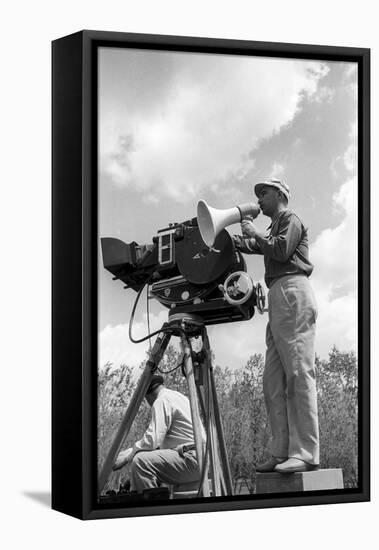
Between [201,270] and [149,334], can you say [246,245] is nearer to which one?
[201,270]

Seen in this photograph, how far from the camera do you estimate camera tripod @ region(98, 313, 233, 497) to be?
1009 cm

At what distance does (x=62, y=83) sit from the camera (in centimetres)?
1012

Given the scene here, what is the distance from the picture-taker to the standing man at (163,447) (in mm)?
10039

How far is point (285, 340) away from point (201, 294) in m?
0.61

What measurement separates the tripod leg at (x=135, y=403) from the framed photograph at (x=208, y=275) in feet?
0.04

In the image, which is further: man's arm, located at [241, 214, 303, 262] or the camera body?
man's arm, located at [241, 214, 303, 262]

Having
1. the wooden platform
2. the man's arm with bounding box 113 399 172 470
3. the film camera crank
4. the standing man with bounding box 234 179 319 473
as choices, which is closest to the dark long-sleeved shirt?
the standing man with bounding box 234 179 319 473

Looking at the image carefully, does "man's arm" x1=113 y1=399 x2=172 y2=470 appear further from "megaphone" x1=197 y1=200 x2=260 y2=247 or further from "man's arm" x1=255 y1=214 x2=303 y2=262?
"man's arm" x1=255 y1=214 x2=303 y2=262

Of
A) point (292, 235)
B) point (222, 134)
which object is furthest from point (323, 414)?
point (222, 134)

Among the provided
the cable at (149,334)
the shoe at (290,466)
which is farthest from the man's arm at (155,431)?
the shoe at (290,466)

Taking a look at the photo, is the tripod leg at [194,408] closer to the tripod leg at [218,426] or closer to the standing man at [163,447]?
the standing man at [163,447]

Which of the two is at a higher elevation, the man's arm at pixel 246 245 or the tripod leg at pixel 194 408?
the man's arm at pixel 246 245

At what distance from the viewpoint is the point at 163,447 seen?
10.1 metres

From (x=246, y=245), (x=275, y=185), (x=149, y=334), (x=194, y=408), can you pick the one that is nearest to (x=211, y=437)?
(x=194, y=408)
